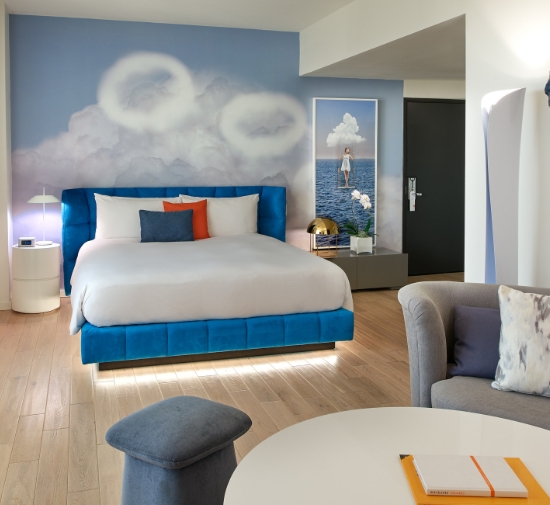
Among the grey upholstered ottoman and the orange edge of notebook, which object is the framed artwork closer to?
the grey upholstered ottoman

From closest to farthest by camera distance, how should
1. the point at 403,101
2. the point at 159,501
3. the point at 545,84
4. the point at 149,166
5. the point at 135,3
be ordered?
1. the point at 159,501
2. the point at 545,84
3. the point at 135,3
4. the point at 149,166
5. the point at 403,101

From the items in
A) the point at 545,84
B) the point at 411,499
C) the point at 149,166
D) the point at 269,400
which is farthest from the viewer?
the point at 149,166

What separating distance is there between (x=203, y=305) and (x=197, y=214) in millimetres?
1950

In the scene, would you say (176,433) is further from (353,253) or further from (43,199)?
(353,253)

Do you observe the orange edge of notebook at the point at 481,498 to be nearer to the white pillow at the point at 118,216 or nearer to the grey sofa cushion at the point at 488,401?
the grey sofa cushion at the point at 488,401

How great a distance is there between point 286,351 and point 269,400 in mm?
863

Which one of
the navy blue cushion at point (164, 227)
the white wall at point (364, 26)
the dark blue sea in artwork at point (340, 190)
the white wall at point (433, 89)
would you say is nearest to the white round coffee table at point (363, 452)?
the white wall at point (364, 26)

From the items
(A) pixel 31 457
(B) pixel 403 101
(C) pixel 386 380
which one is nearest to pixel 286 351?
(C) pixel 386 380

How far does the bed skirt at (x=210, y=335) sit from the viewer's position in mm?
3721

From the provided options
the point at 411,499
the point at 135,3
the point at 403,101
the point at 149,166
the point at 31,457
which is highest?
the point at 135,3

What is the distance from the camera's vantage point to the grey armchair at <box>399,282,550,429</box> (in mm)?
2219

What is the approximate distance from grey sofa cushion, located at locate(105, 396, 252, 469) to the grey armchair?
32.8 inches

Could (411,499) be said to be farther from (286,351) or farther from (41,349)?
(41,349)

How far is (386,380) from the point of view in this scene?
12.1 ft
